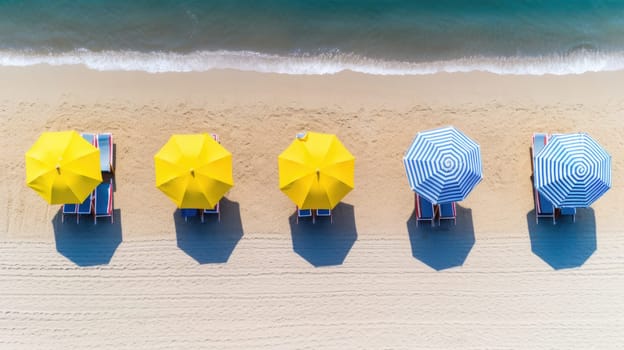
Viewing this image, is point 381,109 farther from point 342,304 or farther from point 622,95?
point 622,95

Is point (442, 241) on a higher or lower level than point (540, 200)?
lower

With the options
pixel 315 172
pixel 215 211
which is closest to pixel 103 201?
pixel 215 211

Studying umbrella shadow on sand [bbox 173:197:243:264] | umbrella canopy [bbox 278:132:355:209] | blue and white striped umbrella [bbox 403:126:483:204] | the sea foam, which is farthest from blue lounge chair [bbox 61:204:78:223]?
blue and white striped umbrella [bbox 403:126:483:204]

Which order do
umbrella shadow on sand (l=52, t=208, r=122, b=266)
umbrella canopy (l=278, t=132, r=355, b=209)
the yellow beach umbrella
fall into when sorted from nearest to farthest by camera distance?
the yellow beach umbrella, umbrella canopy (l=278, t=132, r=355, b=209), umbrella shadow on sand (l=52, t=208, r=122, b=266)

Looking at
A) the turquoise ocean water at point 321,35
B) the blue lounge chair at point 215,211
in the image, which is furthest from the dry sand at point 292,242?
the turquoise ocean water at point 321,35

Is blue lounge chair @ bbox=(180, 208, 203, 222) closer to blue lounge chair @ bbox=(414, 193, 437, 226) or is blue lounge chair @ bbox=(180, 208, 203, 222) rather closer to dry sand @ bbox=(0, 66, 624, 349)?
dry sand @ bbox=(0, 66, 624, 349)

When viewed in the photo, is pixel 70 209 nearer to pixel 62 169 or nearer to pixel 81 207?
pixel 81 207

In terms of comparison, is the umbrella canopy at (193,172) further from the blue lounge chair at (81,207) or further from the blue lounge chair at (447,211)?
the blue lounge chair at (447,211)
